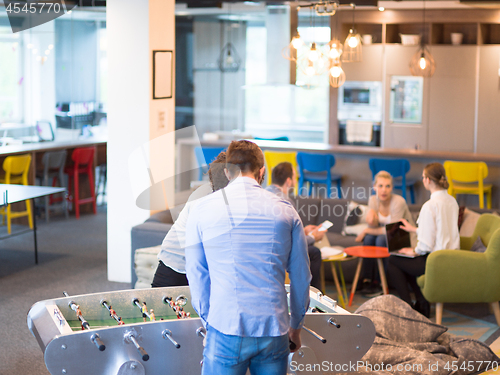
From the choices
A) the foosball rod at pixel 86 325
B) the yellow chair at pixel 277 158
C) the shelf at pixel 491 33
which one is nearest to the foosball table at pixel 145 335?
the foosball rod at pixel 86 325

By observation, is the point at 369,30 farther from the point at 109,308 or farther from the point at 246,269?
the point at 246,269

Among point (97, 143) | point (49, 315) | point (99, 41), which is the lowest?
point (49, 315)

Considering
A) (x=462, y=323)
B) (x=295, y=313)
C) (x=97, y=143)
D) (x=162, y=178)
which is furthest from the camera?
(x=97, y=143)

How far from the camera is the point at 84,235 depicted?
24.6 ft

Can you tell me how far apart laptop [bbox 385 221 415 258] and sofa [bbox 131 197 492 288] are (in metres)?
0.69

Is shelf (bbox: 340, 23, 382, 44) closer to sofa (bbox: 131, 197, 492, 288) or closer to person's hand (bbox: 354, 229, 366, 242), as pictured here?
sofa (bbox: 131, 197, 492, 288)

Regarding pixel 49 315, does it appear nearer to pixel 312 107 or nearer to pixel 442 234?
pixel 442 234

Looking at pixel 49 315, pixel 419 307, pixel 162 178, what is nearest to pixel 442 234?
pixel 419 307

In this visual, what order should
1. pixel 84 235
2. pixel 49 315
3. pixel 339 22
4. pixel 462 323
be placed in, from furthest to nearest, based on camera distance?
A: pixel 339 22 → pixel 84 235 → pixel 462 323 → pixel 49 315

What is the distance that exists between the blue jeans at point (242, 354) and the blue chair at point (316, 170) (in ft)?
19.6

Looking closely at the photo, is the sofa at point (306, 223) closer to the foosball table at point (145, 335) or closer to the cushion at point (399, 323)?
the cushion at point (399, 323)

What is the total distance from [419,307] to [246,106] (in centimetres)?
924

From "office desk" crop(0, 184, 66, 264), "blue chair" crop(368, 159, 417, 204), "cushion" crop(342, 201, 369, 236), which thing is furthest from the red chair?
"cushion" crop(342, 201, 369, 236)

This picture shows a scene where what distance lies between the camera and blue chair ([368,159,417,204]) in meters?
7.67
